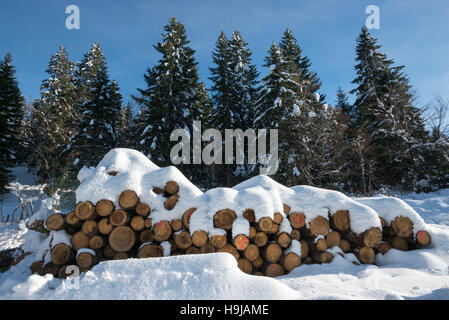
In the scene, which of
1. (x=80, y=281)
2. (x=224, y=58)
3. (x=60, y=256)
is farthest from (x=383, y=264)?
(x=224, y=58)

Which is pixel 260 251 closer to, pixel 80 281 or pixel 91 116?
pixel 80 281

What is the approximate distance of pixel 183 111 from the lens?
1578cm

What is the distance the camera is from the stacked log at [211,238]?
11.3 ft

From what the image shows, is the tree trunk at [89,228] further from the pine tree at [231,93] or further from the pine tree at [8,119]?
the pine tree at [8,119]

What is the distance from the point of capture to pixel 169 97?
15.6 metres

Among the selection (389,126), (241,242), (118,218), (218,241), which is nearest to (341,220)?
(241,242)

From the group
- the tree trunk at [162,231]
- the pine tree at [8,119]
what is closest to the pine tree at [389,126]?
the tree trunk at [162,231]

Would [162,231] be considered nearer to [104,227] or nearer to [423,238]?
[104,227]

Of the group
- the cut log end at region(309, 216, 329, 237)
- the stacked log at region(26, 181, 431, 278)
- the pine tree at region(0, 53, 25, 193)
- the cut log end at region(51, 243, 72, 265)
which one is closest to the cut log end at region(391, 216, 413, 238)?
the stacked log at region(26, 181, 431, 278)

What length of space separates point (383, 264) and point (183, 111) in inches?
565

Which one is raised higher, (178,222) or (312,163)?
(312,163)

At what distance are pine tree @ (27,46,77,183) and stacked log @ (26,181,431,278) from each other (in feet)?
47.6

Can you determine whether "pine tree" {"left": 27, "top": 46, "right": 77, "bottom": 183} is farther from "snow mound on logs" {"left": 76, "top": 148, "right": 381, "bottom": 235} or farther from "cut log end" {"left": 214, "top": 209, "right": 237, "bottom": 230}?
"cut log end" {"left": 214, "top": 209, "right": 237, "bottom": 230}

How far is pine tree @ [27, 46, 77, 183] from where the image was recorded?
17.2 metres
